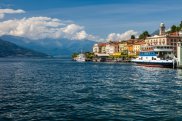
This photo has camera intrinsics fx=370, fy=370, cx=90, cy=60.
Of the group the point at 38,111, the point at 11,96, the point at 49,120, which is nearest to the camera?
the point at 49,120

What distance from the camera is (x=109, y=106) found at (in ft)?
125

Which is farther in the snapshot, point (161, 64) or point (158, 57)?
point (158, 57)

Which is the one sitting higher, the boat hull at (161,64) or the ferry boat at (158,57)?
the ferry boat at (158,57)

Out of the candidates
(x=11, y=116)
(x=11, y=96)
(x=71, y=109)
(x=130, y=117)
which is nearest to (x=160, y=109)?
(x=130, y=117)

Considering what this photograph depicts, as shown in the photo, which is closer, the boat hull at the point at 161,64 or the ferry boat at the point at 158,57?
the boat hull at the point at 161,64

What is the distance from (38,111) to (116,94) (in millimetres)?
14991

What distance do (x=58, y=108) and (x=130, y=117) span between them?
310 inches

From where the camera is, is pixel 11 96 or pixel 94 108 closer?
pixel 94 108

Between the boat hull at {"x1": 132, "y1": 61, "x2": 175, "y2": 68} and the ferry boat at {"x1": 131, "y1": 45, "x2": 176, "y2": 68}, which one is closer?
the boat hull at {"x1": 132, "y1": 61, "x2": 175, "y2": 68}

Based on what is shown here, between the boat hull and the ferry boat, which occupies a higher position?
the ferry boat

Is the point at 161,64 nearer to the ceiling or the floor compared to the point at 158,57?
nearer to the floor

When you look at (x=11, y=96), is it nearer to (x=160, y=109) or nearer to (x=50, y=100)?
(x=50, y=100)

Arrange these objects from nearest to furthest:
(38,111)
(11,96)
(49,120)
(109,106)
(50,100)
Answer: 1. (49,120)
2. (38,111)
3. (109,106)
4. (50,100)
5. (11,96)

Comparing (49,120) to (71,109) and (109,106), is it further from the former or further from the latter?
(109,106)
